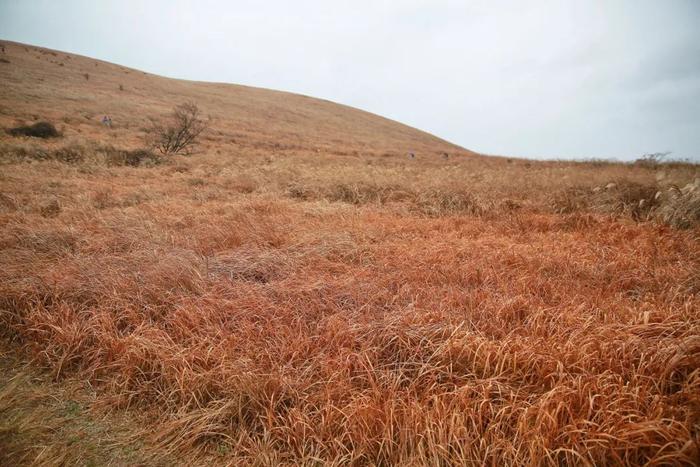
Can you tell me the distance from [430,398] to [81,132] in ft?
77.5

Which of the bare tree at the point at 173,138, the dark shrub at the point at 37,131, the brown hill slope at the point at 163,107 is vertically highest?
the brown hill slope at the point at 163,107

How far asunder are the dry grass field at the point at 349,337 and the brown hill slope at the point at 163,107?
19.6 meters

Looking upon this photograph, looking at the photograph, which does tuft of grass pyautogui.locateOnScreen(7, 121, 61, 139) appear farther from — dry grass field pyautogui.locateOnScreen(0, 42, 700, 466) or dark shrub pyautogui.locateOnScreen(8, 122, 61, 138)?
dry grass field pyautogui.locateOnScreen(0, 42, 700, 466)

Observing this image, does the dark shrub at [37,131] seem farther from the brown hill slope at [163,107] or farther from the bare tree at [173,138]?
the bare tree at [173,138]

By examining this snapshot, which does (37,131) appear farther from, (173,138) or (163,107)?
(163,107)

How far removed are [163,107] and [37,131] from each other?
16.9m

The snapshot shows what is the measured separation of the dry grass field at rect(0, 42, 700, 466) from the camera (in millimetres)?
2057

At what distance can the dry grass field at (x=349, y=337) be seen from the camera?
2.06 metres

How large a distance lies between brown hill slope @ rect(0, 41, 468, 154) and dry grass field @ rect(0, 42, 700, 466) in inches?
771

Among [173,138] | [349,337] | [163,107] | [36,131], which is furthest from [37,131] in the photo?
[349,337]

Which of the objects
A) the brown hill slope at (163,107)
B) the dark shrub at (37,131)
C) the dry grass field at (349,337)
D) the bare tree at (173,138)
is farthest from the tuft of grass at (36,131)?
the dry grass field at (349,337)

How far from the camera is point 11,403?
7.98ft

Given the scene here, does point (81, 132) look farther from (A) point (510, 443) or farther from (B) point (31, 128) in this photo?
(A) point (510, 443)

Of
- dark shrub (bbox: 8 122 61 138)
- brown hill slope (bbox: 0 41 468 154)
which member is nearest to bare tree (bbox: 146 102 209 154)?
brown hill slope (bbox: 0 41 468 154)
